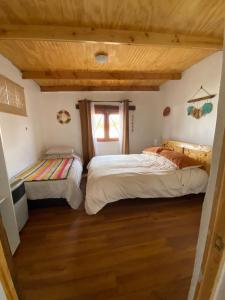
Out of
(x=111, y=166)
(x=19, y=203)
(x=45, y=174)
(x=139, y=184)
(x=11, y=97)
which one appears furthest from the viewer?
(x=111, y=166)

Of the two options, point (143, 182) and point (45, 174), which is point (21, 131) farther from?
point (143, 182)

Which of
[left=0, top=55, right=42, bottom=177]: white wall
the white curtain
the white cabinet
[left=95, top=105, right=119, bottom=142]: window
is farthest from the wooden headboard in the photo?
[left=0, top=55, right=42, bottom=177]: white wall

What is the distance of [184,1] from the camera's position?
4.69 feet

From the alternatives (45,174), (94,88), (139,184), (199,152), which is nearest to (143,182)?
(139,184)

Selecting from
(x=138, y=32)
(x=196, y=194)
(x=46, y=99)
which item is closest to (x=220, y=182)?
(x=138, y=32)

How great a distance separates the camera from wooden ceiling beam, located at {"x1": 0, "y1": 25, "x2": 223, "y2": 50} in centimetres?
172

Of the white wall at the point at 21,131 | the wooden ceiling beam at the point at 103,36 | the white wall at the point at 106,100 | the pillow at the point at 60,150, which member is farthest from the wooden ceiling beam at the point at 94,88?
the wooden ceiling beam at the point at 103,36

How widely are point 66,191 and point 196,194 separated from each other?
91.0 inches

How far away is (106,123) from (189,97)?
88.2 inches

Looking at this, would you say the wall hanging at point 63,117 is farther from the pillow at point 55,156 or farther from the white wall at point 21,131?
the pillow at point 55,156

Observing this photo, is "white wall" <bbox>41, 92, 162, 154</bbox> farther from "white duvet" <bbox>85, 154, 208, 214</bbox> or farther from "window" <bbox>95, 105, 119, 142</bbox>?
"white duvet" <bbox>85, 154, 208, 214</bbox>

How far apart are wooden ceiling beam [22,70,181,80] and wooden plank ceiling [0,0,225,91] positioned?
18 centimetres

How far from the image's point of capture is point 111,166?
284cm

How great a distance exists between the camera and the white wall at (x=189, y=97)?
2539 mm
